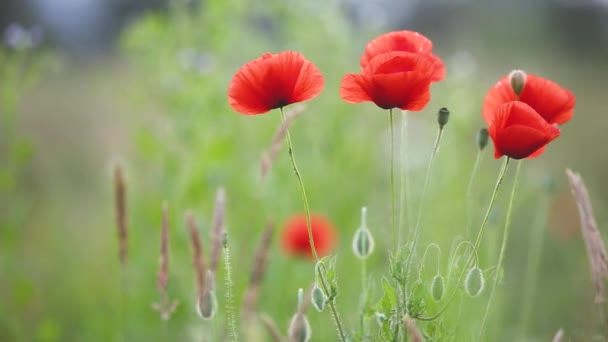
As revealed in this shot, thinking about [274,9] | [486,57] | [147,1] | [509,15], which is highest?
[147,1]

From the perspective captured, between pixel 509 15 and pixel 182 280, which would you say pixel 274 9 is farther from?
pixel 509 15

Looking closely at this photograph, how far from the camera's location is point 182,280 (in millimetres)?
1563

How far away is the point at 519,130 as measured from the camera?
22.5 inches

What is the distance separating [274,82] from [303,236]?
0.86 meters

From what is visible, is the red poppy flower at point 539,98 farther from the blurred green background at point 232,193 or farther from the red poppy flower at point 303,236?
the red poppy flower at point 303,236

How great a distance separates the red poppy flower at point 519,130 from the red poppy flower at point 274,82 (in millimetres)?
156

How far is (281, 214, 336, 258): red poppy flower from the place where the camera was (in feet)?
4.80

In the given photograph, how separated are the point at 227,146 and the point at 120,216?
2.23ft

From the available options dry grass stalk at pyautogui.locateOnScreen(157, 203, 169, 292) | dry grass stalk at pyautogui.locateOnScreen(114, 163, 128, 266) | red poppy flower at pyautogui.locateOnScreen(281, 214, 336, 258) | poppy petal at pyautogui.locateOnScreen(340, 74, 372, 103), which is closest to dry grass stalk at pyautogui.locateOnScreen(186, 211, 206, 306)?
dry grass stalk at pyautogui.locateOnScreen(157, 203, 169, 292)

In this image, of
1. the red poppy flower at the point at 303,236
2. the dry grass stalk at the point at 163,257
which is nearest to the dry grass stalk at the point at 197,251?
the dry grass stalk at the point at 163,257

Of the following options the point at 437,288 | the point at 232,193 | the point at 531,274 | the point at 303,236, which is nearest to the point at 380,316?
the point at 437,288

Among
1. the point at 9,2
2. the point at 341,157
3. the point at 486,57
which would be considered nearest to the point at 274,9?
the point at 341,157

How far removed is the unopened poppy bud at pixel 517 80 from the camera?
62 cm

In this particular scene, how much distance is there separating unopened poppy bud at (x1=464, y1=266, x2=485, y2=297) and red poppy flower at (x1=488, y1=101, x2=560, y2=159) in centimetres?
11
